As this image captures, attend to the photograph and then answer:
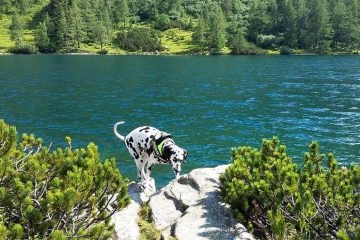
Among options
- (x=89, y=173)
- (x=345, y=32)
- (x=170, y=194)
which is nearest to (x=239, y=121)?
(x=170, y=194)

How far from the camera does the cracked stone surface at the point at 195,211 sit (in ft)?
41.4

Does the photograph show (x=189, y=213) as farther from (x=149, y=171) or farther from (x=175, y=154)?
(x=149, y=171)

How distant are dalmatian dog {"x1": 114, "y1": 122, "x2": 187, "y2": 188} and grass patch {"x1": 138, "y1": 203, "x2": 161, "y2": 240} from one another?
183cm

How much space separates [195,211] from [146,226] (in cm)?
178

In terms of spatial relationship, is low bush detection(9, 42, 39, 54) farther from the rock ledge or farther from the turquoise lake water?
the rock ledge

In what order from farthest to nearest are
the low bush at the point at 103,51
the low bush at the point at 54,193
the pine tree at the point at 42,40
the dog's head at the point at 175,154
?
the pine tree at the point at 42,40 → the low bush at the point at 103,51 → the dog's head at the point at 175,154 → the low bush at the point at 54,193

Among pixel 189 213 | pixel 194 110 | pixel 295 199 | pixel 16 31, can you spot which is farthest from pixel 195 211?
pixel 16 31

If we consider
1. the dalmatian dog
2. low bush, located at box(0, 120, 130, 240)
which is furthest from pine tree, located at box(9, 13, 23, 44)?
low bush, located at box(0, 120, 130, 240)

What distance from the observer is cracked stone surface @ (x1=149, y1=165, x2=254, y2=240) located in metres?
12.6

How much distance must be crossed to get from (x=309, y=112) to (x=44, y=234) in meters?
48.3

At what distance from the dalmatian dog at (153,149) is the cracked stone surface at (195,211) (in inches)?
32.9

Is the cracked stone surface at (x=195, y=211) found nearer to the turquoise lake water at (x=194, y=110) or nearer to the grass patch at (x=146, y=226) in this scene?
the grass patch at (x=146, y=226)

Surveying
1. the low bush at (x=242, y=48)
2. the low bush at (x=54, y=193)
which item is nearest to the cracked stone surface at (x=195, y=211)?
the low bush at (x=54, y=193)

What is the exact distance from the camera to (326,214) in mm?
11969
